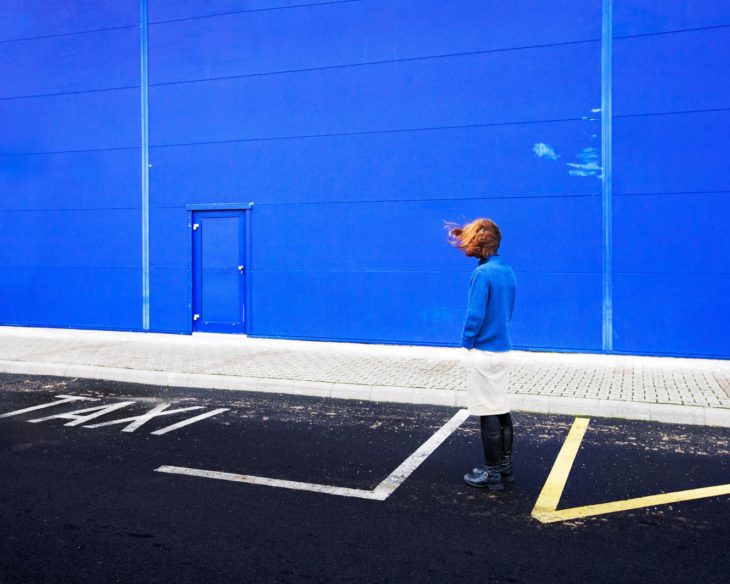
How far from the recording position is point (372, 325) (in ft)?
37.9

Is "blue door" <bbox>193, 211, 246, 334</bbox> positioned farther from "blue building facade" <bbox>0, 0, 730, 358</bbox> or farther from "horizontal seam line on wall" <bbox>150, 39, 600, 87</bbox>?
"horizontal seam line on wall" <bbox>150, 39, 600, 87</bbox>

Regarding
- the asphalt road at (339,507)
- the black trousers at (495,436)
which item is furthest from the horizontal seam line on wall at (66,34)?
the black trousers at (495,436)

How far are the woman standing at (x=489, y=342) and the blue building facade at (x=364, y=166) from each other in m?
6.24

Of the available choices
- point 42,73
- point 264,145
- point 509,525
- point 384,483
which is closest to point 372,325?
point 264,145

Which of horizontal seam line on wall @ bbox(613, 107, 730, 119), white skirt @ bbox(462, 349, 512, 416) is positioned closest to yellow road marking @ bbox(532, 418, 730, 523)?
white skirt @ bbox(462, 349, 512, 416)

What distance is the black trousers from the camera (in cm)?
458

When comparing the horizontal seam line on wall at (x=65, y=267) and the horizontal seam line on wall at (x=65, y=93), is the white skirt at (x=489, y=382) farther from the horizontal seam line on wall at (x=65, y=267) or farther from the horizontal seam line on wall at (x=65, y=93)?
the horizontal seam line on wall at (x=65, y=93)

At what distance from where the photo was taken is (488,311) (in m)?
4.53

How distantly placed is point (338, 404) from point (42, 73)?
10643mm

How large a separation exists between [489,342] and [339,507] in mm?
1478

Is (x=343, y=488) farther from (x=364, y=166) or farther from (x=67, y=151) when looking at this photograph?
(x=67, y=151)

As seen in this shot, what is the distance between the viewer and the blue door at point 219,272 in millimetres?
12414

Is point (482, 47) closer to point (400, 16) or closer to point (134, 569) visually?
point (400, 16)

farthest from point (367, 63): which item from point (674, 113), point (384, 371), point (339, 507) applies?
point (339, 507)
